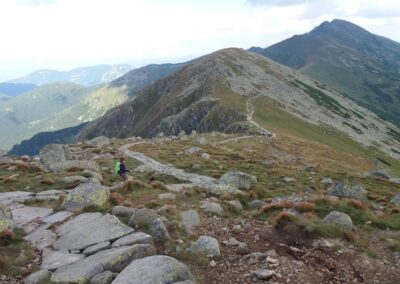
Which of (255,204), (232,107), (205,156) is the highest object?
(255,204)

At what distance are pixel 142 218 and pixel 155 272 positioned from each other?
21.2 ft

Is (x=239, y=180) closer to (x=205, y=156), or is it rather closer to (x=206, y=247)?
(x=206, y=247)

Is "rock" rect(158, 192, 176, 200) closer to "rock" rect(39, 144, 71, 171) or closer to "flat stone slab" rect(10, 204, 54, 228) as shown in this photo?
"flat stone slab" rect(10, 204, 54, 228)

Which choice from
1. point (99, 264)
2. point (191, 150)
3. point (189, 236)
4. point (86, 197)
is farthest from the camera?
point (191, 150)

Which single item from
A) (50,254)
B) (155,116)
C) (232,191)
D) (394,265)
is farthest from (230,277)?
(155,116)

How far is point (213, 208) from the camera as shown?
1033 inches

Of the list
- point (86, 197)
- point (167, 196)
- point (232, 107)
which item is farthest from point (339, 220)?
point (232, 107)

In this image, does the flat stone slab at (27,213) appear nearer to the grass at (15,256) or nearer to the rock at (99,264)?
the grass at (15,256)

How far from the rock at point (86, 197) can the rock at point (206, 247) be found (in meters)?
8.84

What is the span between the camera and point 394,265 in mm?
18766

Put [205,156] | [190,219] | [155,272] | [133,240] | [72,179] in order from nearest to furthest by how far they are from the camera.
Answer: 1. [155,272]
2. [133,240]
3. [190,219]
4. [72,179]
5. [205,156]

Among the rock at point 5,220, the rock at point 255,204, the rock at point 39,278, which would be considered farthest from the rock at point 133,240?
the rock at point 255,204

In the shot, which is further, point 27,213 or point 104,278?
point 27,213

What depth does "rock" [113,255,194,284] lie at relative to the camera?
15914mm
